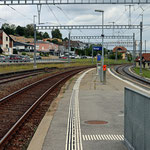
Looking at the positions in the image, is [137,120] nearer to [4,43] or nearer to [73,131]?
[73,131]

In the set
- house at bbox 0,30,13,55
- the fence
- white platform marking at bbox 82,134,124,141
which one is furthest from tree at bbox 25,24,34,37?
the fence

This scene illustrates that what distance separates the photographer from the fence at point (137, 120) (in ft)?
16.3

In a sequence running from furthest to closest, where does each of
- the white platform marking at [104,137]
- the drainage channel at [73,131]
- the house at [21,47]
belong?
the house at [21,47] → the white platform marking at [104,137] → the drainage channel at [73,131]

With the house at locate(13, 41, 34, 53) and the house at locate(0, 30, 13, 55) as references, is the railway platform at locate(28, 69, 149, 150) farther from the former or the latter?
the house at locate(13, 41, 34, 53)

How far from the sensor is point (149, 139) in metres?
4.77

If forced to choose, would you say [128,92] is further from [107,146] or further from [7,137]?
[7,137]

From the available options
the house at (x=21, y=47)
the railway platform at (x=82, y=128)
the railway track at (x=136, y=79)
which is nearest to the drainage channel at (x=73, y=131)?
the railway platform at (x=82, y=128)

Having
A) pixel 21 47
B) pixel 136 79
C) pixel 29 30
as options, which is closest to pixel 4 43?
pixel 21 47

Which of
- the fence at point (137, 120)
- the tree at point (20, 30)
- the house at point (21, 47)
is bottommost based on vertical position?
the fence at point (137, 120)

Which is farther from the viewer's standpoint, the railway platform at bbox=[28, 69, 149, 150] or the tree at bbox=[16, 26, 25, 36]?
the tree at bbox=[16, 26, 25, 36]

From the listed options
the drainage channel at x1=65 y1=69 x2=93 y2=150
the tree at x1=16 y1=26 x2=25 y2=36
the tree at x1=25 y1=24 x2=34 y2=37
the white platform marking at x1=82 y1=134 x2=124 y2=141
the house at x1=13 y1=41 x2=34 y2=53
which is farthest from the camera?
the tree at x1=25 y1=24 x2=34 y2=37

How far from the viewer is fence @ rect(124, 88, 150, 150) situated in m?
4.98

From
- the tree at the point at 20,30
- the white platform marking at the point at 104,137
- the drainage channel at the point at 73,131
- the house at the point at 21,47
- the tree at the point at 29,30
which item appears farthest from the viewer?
the tree at the point at 29,30

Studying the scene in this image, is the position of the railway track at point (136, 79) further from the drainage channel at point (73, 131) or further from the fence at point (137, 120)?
the fence at point (137, 120)
